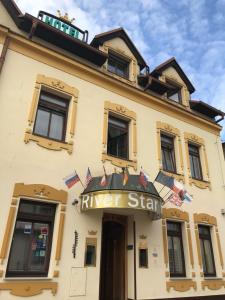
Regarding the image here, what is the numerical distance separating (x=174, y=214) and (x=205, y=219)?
1638mm

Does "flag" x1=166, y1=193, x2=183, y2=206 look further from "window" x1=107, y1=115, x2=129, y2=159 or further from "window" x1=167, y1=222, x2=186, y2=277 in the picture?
"window" x1=107, y1=115, x2=129, y2=159

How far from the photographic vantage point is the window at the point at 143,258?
775 cm

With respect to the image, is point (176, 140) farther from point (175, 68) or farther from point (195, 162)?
point (175, 68)

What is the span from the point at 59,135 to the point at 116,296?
493cm

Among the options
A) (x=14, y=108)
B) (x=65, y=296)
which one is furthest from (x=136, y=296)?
(x=14, y=108)

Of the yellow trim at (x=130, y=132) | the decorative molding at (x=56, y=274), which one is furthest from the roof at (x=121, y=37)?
the decorative molding at (x=56, y=274)

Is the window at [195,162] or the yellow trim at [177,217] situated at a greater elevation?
the window at [195,162]

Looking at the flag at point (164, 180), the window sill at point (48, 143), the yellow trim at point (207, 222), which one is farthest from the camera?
the yellow trim at point (207, 222)

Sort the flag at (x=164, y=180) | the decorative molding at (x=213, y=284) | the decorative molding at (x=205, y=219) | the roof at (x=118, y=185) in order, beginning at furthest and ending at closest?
1. the decorative molding at (x=205, y=219)
2. the decorative molding at (x=213, y=284)
3. the flag at (x=164, y=180)
4. the roof at (x=118, y=185)

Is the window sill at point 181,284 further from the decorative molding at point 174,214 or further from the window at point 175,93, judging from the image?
the window at point 175,93

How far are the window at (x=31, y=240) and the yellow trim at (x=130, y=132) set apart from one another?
99.0 inches

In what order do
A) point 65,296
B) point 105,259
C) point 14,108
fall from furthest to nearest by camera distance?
1. point 105,259
2. point 14,108
3. point 65,296

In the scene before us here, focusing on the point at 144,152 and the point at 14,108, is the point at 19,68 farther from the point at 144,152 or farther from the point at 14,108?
the point at 144,152

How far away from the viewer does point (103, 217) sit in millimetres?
7695
